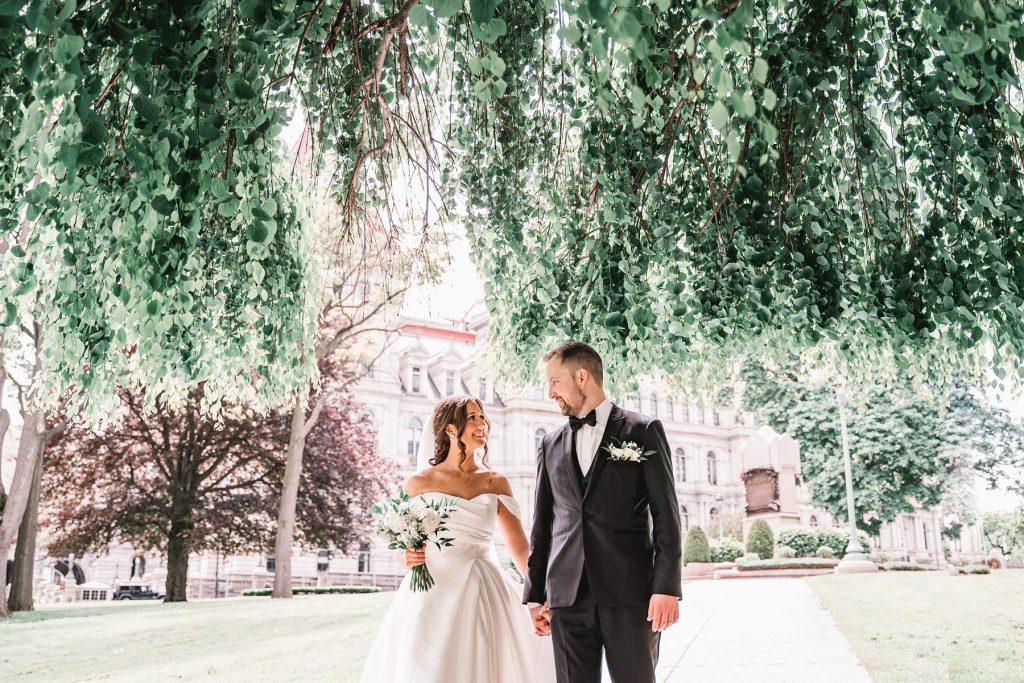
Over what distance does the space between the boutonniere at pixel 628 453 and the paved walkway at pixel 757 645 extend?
381 cm

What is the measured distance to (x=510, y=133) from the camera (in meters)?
5.20

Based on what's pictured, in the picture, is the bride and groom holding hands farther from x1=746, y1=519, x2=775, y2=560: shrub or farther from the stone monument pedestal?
the stone monument pedestal

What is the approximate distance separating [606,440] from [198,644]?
8895mm

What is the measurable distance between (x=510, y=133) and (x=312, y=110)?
1.24 m

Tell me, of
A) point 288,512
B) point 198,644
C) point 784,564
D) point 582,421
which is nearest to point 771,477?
point 784,564

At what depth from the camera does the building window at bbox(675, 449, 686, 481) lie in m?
58.1

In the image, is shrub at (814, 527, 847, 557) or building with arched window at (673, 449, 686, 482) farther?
building with arched window at (673, 449, 686, 482)

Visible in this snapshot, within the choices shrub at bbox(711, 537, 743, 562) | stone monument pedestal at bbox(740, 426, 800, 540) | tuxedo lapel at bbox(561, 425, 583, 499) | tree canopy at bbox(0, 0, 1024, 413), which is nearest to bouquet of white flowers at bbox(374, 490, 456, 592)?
tuxedo lapel at bbox(561, 425, 583, 499)

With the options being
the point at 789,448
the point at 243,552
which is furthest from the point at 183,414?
the point at 789,448

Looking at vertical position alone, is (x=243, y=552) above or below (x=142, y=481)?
below

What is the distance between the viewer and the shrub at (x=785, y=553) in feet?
75.8

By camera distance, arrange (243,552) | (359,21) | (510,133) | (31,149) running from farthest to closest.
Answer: (243,552), (510,133), (359,21), (31,149)

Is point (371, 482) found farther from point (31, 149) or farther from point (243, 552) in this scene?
point (31, 149)

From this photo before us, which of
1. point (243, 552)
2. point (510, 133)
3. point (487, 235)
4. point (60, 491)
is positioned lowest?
point (243, 552)
